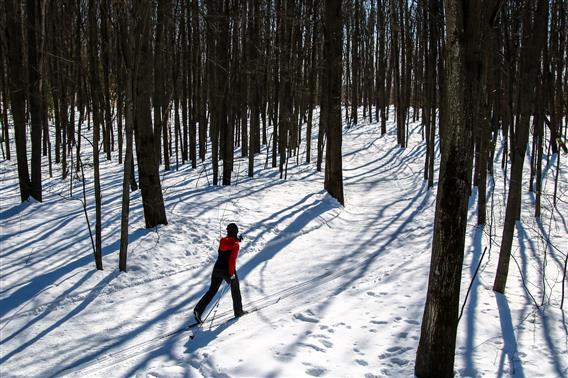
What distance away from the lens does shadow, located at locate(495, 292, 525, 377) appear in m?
4.72

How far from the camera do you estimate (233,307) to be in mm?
6621

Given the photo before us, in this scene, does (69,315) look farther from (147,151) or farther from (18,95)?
(18,95)

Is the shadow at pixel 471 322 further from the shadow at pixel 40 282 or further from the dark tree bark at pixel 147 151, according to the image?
the dark tree bark at pixel 147 151

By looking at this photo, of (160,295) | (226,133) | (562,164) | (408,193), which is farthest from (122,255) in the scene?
(562,164)

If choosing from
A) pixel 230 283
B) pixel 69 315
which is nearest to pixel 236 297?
pixel 230 283

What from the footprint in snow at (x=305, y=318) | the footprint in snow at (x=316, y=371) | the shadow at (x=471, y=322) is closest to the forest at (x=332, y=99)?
the shadow at (x=471, y=322)

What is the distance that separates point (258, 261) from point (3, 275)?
167 inches

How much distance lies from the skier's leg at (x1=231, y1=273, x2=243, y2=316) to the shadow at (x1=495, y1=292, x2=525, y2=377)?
10.7ft

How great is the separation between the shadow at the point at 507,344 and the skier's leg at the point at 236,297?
3272mm

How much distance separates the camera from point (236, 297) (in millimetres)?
6410

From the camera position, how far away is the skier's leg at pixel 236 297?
6.38 m

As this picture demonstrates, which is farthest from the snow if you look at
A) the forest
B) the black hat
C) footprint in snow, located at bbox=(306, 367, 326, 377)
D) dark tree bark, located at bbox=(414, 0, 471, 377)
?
the black hat

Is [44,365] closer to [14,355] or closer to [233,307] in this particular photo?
[14,355]

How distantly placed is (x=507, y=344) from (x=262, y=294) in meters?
3.63
